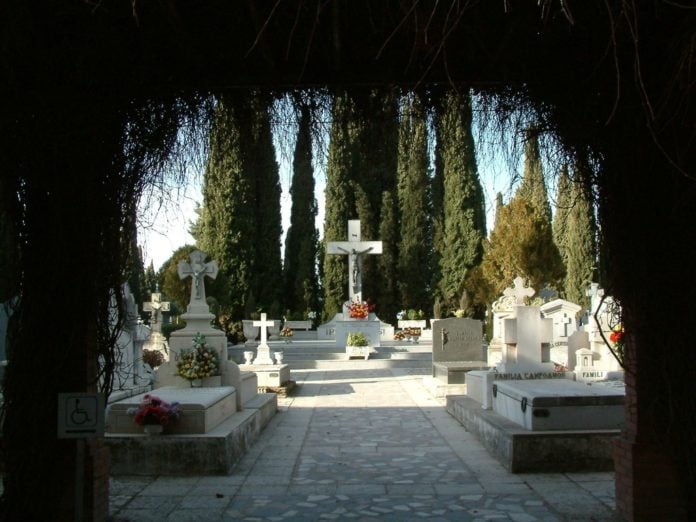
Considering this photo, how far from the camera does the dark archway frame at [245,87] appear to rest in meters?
4.61

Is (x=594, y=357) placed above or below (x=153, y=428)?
above

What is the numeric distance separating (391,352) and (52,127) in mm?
23896

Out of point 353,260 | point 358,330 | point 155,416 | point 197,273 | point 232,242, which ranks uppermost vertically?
point 232,242

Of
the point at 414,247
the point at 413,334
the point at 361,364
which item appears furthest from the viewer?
the point at 414,247

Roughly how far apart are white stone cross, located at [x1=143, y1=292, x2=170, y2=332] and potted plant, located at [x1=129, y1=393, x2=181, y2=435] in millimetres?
14448

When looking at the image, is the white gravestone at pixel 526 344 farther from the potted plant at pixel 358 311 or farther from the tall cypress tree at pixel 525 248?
the tall cypress tree at pixel 525 248

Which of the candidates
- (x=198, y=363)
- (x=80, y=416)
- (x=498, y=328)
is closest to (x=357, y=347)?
(x=498, y=328)

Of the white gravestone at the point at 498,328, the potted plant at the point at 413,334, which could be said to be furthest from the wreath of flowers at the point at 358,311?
the white gravestone at the point at 498,328

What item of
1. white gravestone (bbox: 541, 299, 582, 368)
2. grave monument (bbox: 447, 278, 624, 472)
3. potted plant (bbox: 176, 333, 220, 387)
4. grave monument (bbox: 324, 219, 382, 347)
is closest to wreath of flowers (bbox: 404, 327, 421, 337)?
grave monument (bbox: 324, 219, 382, 347)

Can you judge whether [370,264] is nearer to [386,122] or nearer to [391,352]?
[391,352]

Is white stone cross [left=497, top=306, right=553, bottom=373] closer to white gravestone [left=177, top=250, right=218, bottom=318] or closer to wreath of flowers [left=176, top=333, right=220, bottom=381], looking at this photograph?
wreath of flowers [left=176, top=333, right=220, bottom=381]

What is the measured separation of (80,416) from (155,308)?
18.5 meters

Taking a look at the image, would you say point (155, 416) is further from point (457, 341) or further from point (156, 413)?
point (457, 341)

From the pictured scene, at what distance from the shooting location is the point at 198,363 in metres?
11.2
